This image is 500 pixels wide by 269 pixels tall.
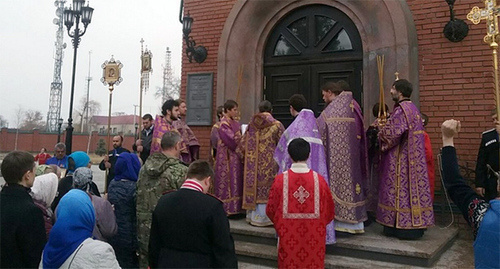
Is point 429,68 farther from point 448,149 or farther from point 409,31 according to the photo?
point 448,149

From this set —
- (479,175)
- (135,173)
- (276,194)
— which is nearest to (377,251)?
(276,194)

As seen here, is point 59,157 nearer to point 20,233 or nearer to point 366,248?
point 20,233

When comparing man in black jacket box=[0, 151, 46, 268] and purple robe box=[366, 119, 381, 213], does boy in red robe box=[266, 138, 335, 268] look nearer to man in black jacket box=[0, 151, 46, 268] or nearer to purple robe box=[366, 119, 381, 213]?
purple robe box=[366, 119, 381, 213]

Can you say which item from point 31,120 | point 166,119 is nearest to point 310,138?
point 166,119

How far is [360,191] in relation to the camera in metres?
5.19

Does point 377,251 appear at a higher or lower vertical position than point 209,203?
lower

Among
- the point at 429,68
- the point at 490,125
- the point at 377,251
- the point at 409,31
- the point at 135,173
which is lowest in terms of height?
the point at 377,251

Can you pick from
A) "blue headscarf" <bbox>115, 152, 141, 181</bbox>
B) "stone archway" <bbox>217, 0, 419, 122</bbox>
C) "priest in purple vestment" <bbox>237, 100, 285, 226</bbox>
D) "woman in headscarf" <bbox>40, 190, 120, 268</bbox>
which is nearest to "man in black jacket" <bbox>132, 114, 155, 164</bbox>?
"stone archway" <bbox>217, 0, 419, 122</bbox>

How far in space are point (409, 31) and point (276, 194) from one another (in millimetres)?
4247

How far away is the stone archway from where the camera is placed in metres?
6.51

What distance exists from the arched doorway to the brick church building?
0.07ft

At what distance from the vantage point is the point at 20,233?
9.16ft

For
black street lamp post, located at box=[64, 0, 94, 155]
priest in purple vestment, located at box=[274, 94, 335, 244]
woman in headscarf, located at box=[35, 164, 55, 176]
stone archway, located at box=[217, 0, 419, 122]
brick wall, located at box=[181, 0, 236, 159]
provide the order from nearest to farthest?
woman in headscarf, located at box=[35, 164, 55, 176], priest in purple vestment, located at box=[274, 94, 335, 244], stone archway, located at box=[217, 0, 419, 122], brick wall, located at box=[181, 0, 236, 159], black street lamp post, located at box=[64, 0, 94, 155]

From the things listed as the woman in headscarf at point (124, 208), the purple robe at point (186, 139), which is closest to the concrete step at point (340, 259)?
the woman in headscarf at point (124, 208)
